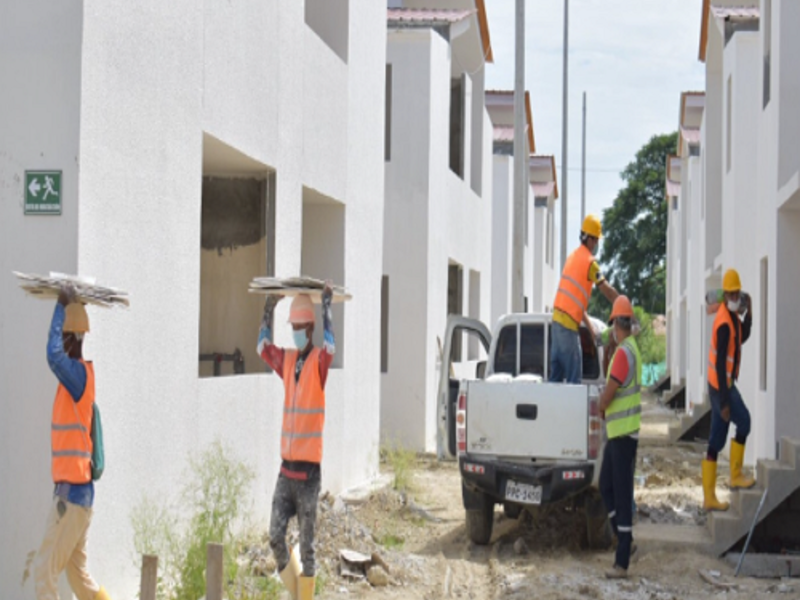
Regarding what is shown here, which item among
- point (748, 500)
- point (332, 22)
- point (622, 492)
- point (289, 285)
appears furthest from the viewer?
point (332, 22)

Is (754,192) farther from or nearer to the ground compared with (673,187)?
nearer to the ground

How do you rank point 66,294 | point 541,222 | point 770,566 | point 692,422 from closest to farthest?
point 66,294 → point 770,566 → point 692,422 → point 541,222

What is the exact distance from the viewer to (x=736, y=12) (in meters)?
22.5

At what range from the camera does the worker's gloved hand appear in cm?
715

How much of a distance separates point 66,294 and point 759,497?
7.18m

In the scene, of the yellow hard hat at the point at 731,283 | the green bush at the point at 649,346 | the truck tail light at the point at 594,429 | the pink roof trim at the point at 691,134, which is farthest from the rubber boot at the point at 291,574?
the green bush at the point at 649,346

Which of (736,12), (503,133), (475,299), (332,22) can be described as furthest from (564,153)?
(332,22)

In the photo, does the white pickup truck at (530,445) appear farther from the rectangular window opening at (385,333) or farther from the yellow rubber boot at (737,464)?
the rectangular window opening at (385,333)

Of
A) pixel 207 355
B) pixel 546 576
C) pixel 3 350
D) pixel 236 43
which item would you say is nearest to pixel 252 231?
pixel 207 355

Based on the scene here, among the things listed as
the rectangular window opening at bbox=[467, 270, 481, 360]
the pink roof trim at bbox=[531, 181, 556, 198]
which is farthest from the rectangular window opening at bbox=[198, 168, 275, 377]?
the pink roof trim at bbox=[531, 181, 556, 198]

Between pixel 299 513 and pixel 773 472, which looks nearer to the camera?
pixel 299 513

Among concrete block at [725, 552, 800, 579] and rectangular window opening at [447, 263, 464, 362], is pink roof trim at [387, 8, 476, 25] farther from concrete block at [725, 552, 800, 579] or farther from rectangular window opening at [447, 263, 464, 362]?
concrete block at [725, 552, 800, 579]

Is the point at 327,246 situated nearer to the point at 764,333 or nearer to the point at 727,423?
A: the point at 727,423

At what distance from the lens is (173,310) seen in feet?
31.9
